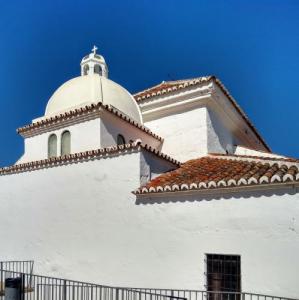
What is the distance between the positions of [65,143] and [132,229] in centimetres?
445

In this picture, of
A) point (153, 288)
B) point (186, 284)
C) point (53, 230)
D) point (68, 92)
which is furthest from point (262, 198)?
point (68, 92)

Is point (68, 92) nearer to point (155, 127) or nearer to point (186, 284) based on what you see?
point (155, 127)

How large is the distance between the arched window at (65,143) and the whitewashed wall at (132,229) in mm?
1081

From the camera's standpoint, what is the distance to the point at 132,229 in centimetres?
976

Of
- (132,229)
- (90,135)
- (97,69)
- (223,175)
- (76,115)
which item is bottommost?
(132,229)

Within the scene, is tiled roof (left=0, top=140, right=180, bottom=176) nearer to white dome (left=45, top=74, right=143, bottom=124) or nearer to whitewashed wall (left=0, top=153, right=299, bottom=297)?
whitewashed wall (left=0, top=153, right=299, bottom=297)

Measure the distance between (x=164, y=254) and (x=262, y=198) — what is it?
2.89 metres

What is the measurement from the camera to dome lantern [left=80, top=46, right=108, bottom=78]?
15656 millimetres

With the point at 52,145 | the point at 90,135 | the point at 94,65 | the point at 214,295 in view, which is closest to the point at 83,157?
the point at 90,135

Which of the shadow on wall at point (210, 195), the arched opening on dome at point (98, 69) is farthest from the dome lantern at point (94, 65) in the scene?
the shadow on wall at point (210, 195)

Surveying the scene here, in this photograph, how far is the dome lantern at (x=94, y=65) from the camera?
1566 cm

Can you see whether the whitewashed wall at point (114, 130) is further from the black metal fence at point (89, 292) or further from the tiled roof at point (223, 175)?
the black metal fence at point (89, 292)

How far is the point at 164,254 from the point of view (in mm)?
9219

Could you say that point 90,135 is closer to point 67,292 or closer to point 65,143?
point 65,143
